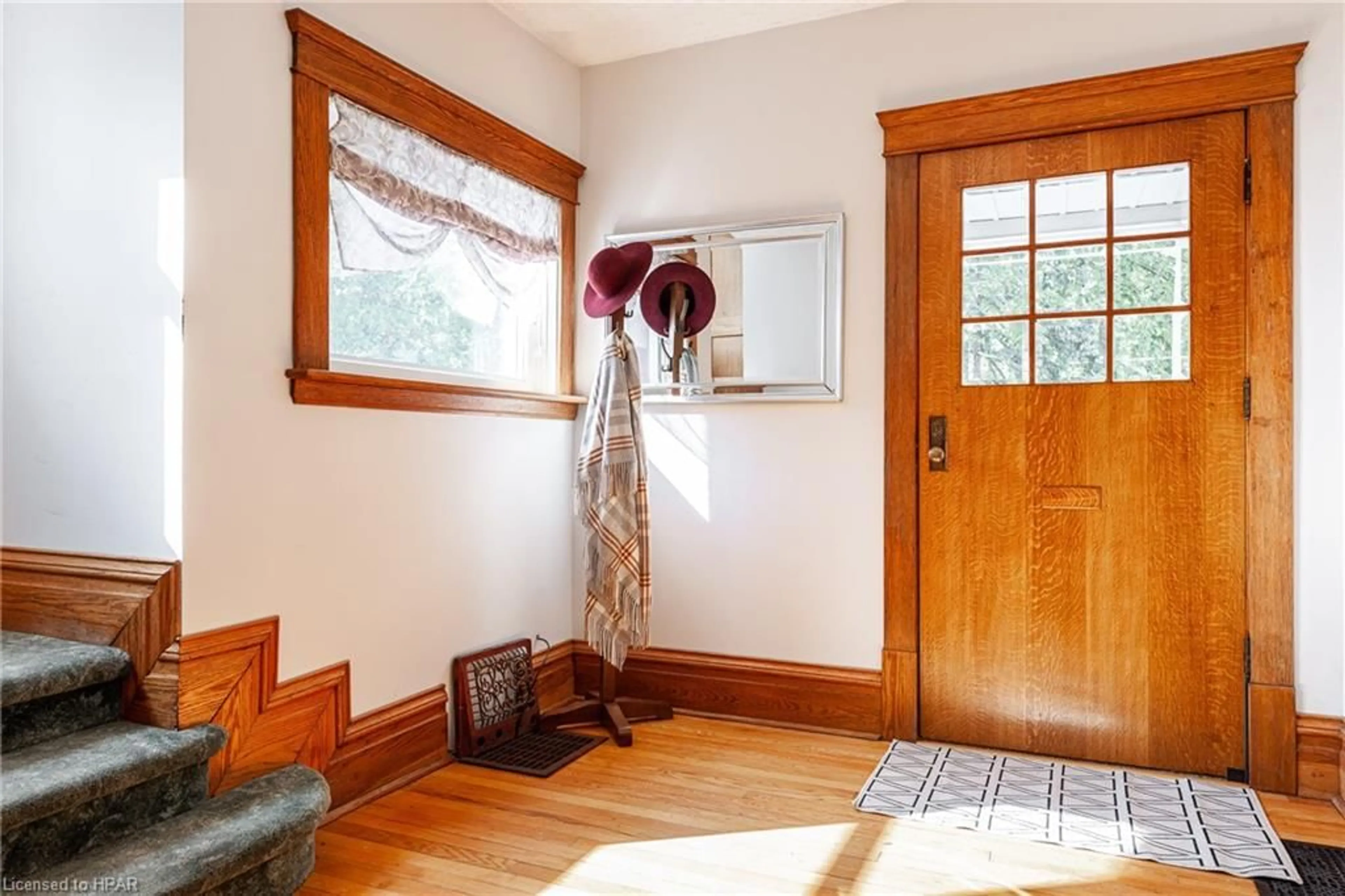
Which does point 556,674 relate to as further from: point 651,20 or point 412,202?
point 651,20

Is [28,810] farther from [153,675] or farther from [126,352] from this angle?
[126,352]

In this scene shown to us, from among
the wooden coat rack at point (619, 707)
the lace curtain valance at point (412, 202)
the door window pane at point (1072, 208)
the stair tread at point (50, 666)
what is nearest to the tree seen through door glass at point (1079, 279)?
the door window pane at point (1072, 208)

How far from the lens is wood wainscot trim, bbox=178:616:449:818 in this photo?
6.76 ft

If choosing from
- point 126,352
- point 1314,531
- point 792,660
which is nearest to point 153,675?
point 126,352

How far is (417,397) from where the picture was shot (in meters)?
2.69

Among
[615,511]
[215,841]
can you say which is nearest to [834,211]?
[615,511]

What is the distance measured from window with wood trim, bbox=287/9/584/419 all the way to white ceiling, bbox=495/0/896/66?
431mm

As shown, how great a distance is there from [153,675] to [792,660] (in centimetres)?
205

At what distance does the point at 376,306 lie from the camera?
2.67 metres

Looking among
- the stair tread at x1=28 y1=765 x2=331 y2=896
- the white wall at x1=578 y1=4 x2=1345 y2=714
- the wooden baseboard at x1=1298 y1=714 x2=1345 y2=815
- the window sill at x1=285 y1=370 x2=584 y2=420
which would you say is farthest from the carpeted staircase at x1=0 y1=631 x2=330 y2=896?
the wooden baseboard at x1=1298 y1=714 x2=1345 y2=815

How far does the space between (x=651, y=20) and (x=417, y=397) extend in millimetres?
1657

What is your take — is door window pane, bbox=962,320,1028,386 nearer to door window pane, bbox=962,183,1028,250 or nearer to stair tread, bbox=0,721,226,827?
door window pane, bbox=962,183,1028,250

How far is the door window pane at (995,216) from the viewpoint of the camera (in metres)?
2.93

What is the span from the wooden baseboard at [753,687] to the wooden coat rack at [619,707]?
11 centimetres
